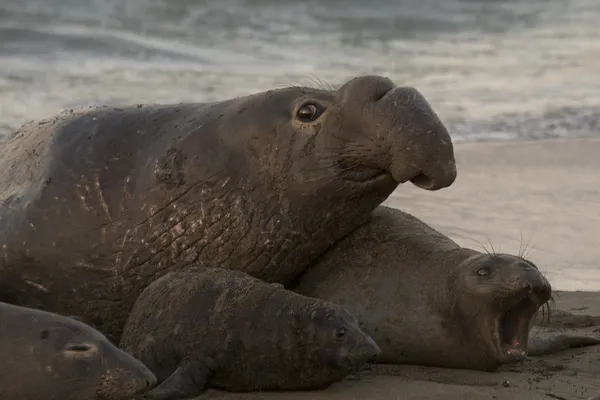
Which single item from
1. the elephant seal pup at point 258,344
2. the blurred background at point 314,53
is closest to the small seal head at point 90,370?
the elephant seal pup at point 258,344

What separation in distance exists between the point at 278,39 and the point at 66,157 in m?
16.0

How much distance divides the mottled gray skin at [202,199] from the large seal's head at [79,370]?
6.17 ft

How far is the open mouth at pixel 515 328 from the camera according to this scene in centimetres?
736

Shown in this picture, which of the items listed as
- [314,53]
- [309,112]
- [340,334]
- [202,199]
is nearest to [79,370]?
[340,334]

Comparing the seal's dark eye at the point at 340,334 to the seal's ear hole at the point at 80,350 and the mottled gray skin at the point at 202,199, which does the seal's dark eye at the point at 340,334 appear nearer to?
the mottled gray skin at the point at 202,199

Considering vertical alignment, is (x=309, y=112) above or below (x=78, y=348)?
above

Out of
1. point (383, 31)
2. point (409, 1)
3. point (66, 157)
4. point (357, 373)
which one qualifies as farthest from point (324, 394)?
point (409, 1)

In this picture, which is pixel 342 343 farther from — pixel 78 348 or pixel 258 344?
pixel 78 348

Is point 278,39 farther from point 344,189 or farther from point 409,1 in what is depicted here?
point 344,189

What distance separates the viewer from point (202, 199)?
782 cm

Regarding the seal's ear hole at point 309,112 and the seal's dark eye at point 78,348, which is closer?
the seal's dark eye at point 78,348

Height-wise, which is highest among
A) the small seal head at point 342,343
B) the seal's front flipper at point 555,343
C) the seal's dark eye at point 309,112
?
the seal's dark eye at point 309,112

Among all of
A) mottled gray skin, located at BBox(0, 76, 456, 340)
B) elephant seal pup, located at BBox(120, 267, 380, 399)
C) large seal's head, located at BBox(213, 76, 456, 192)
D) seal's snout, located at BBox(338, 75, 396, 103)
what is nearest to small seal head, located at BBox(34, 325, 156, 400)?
elephant seal pup, located at BBox(120, 267, 380, 399)

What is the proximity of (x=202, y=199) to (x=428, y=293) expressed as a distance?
1344 millimetres
